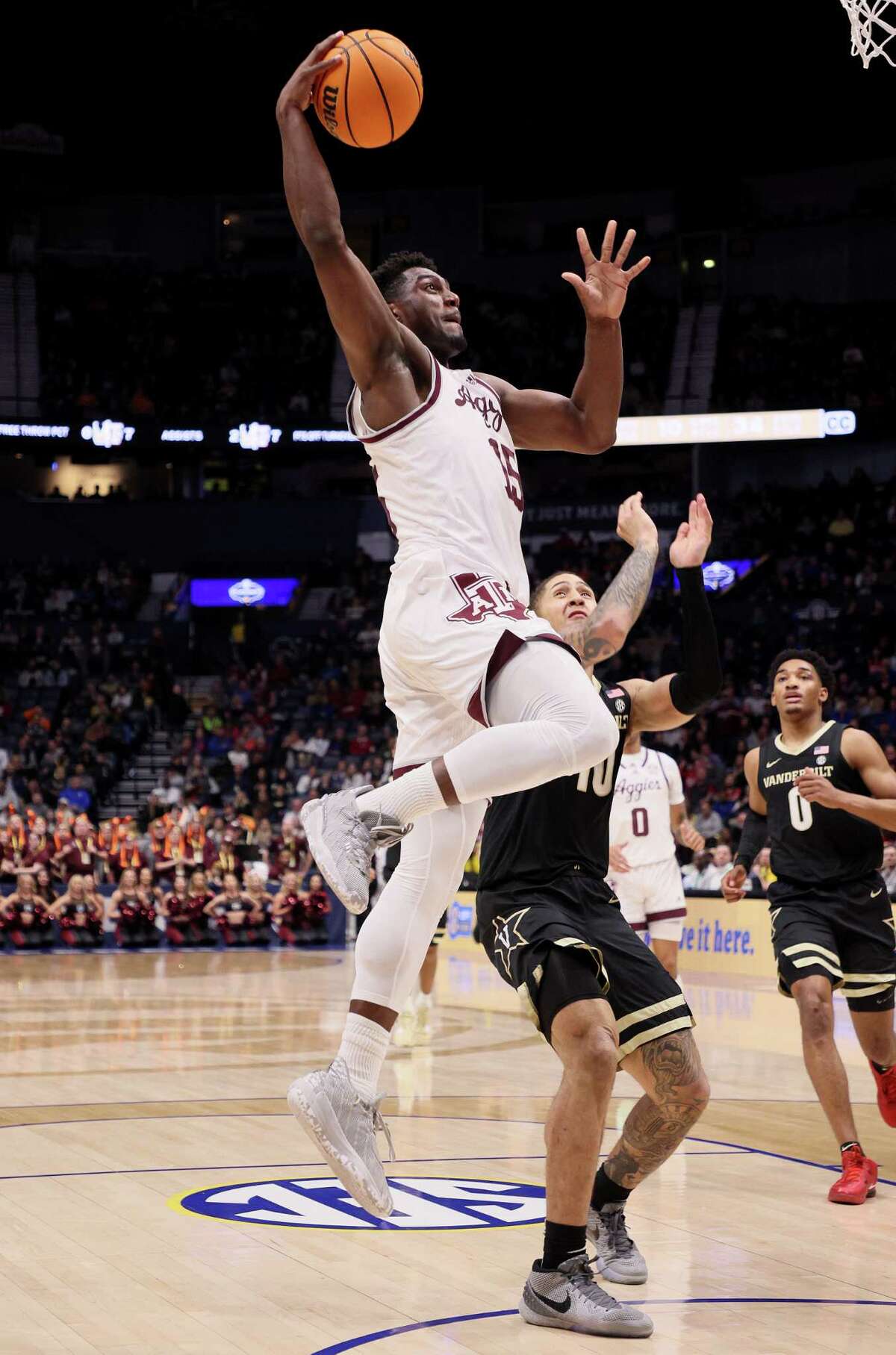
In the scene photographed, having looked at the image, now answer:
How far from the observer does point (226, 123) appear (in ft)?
110

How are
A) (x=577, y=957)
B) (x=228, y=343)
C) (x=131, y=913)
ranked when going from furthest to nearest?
1. (x=228, y=343)
2. (x=131, y=913)
3. (x=577, y=957)

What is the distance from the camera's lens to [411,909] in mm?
4312

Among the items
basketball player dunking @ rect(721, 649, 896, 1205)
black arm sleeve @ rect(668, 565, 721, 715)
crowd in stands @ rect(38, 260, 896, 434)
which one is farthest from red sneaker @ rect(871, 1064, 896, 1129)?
crowd in stands @ rect(38, 260, 896, 434)

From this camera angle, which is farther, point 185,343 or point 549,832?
point 185,343

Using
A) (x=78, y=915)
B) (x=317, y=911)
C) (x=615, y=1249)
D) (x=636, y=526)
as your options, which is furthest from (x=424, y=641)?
(x=317, y=911)

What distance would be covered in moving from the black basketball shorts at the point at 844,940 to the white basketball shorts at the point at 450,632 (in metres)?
2.89

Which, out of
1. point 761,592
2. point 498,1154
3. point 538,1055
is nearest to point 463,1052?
point 538,1055

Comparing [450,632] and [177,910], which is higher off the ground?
[450,632]

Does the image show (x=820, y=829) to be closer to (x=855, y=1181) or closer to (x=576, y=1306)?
(x=855, y=1181)

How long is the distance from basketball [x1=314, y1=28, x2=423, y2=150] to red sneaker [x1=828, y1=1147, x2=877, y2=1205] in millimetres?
4300

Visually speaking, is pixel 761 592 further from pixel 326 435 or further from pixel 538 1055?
pixel 538 1055

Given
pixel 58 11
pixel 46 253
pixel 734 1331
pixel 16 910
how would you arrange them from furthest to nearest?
pixel 46 253
pixel 58 11
pixel 16 910
pixel 734 1331

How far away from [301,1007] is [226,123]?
2520 centimetres

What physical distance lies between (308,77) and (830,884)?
4.21m
